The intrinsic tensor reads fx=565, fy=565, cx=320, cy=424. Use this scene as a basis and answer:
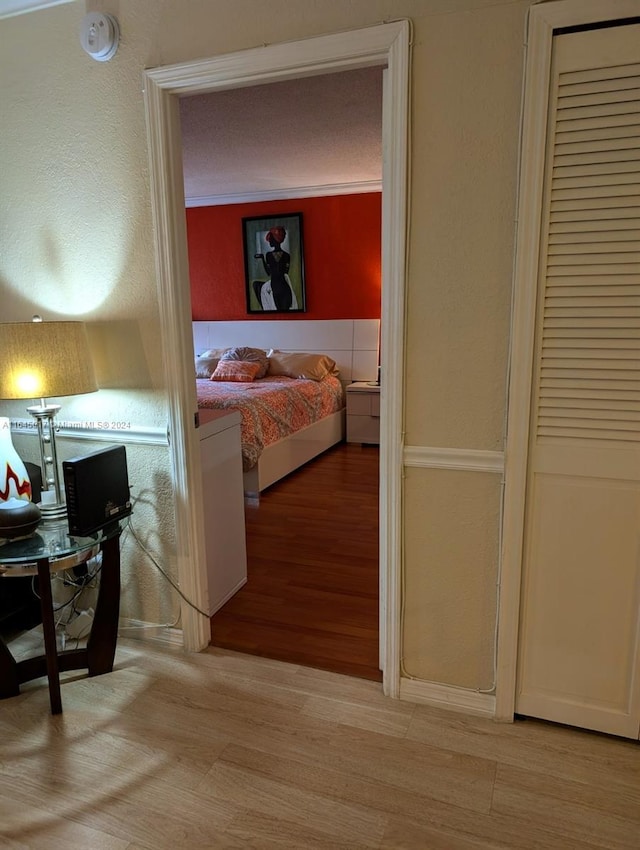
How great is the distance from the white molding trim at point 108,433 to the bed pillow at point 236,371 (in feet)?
9.41

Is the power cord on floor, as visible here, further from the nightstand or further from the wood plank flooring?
the nightstand

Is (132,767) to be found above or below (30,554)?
below

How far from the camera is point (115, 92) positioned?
6.70ft

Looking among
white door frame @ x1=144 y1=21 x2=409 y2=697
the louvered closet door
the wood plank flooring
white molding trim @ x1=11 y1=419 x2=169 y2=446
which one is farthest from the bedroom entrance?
the louvered closet door

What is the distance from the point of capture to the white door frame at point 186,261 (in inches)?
67.7

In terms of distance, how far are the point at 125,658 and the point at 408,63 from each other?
237cm

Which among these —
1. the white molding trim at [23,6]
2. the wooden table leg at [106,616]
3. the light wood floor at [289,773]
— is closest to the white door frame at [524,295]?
the light wood floor at [289,773]

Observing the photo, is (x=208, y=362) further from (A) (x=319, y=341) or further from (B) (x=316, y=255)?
(B) (x=316, y=255)

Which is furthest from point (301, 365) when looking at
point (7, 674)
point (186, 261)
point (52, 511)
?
point (7, 674)

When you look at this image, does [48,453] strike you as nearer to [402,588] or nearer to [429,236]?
[402,588]

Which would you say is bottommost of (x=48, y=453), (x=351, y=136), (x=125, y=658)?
(x=125, y=658)

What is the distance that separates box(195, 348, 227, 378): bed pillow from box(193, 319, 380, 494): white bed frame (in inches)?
10.0

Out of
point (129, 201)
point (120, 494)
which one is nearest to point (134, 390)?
point (120, 494)

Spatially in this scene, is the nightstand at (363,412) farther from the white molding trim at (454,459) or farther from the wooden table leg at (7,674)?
the wooden table leg at (7,674)
